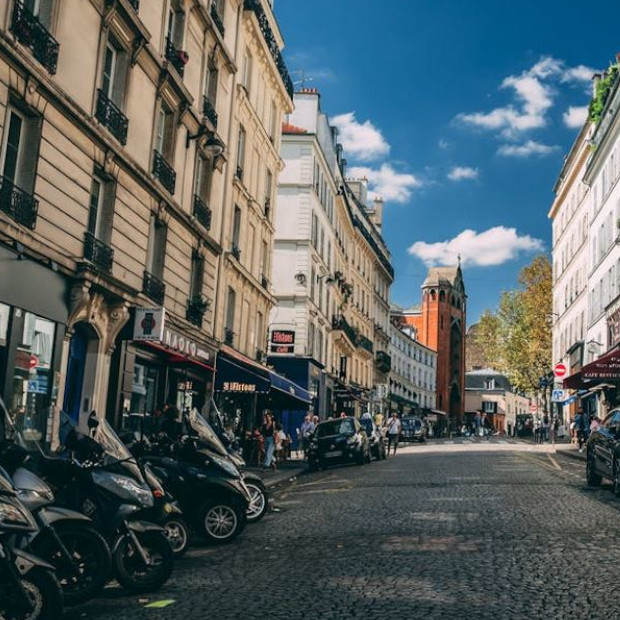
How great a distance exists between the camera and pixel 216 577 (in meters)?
7.39

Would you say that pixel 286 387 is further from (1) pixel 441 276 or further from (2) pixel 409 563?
(1) pixel 441 276

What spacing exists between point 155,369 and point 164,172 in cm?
488

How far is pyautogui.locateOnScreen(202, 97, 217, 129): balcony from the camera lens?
2298 centimetres

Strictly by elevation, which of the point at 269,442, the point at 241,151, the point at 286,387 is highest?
the point at 241,151

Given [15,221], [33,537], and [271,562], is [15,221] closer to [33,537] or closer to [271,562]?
[271,562]

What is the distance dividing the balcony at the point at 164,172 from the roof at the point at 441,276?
310ft

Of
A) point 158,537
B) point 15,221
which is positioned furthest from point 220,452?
point 15,221

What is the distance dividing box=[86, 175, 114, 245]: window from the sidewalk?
20.5 feet

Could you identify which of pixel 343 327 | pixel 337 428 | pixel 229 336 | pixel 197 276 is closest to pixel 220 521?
pixel 197 276

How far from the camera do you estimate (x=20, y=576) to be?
5023mm

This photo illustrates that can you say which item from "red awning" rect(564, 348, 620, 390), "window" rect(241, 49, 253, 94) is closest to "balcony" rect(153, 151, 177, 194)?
"window" rect(241, 49, 253, 94)

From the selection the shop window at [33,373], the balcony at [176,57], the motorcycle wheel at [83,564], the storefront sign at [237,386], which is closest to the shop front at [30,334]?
the shop window at [33,373]

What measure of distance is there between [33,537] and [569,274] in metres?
50.9

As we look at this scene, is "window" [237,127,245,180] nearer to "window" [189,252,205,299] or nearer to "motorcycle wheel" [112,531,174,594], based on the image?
"window" [189,252,205,299]
